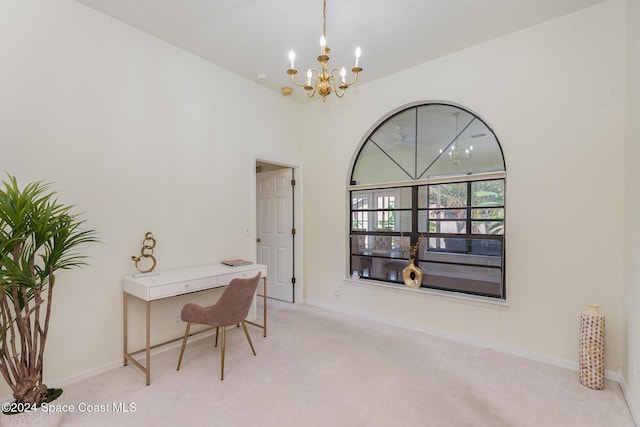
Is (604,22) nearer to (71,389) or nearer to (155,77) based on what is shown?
(155,77)

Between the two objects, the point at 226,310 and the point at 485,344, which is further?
the point at 485,344

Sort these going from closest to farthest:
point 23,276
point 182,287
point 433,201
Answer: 1. point 23,276
2. point 182,287
3. point 433,201

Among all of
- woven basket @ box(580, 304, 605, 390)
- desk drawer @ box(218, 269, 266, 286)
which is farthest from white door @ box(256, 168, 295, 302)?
woven basket @ box(580, 304, 605, 390)

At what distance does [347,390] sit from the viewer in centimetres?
232

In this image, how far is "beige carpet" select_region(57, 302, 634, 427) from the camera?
200 cm

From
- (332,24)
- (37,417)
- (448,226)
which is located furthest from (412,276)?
(37,417)

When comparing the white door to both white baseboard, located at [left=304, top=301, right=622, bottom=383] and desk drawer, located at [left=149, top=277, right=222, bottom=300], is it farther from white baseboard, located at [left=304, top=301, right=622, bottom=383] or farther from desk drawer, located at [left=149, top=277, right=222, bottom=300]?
desk drawer, located at [left=149, top=277, right=222, bottom=300]

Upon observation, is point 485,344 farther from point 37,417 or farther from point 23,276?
point 23,276

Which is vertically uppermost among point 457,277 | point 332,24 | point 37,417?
point 332,24

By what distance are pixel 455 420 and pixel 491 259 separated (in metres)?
1.91

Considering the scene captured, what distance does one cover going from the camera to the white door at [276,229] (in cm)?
468

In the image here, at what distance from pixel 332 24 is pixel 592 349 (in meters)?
3.45

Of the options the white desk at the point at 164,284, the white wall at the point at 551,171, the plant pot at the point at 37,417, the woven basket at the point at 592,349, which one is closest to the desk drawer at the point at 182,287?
the white desk at the point at 164,284

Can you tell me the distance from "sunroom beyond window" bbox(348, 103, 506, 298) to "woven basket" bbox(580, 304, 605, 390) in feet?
2.49
